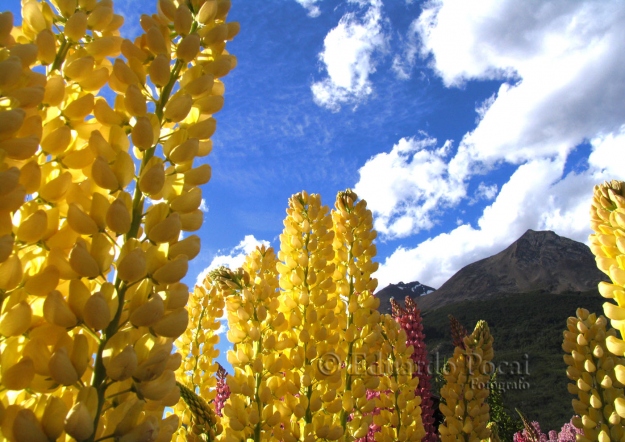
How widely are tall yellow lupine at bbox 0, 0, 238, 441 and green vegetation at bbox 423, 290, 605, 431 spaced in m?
20.3

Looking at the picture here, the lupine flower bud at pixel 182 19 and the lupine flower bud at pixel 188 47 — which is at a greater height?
the lupine flower bud at pixel 182 19

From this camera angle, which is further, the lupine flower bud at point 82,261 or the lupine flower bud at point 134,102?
the lupine flower bud at point 134,102

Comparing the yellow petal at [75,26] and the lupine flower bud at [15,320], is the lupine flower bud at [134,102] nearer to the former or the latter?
the yellow petal at [75,26]

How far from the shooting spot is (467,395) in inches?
127

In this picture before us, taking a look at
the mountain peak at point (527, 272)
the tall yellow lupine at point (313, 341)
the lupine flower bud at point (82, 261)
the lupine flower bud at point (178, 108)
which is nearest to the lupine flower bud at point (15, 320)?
the lupine flower bud at point (82, 261)

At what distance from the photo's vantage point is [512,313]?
38.1 m

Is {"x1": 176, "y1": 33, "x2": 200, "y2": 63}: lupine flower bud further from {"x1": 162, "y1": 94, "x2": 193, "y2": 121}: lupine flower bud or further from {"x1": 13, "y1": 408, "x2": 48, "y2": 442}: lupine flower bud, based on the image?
{"x1": 13, "y1": 408, "x2": 48, "y2": 442}: lupine flower bud

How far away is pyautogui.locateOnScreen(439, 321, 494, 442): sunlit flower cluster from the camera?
3119mm

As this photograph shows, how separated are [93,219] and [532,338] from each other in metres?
38.1

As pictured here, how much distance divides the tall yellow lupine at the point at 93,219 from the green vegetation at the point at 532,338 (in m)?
20.3

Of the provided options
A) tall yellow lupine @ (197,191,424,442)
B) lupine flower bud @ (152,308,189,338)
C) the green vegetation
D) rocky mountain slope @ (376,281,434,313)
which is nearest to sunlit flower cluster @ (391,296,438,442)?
tall yellow lupine @ (197,191,424,442)

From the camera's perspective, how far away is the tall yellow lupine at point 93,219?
780 millimetres

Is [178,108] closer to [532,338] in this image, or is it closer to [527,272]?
[532,338]

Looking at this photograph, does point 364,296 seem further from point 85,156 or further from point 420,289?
point 420,289
